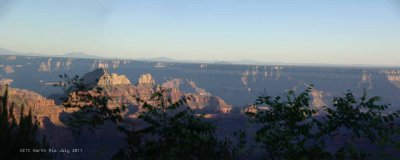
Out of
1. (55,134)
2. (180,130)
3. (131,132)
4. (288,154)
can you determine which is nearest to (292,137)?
(288,154)

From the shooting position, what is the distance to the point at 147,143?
403 inches

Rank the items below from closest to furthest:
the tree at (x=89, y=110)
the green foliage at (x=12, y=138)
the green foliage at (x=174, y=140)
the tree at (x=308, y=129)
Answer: the green foliage at (x=174, y=140), the tree at (x=89, y=110), the tree at (x=308, y=129), the green foliage at (x=12, y=138)

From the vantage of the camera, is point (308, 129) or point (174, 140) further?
point (308, 129)

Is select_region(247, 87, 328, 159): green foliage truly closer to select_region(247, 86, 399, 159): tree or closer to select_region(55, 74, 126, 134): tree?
select_region(247, 86, 399, 159): tree

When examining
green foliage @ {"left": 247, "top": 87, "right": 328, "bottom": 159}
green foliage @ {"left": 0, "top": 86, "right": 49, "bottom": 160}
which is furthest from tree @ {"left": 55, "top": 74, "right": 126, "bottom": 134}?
green foliage @ {"left": 247, "top": 87, "right": 328, "bottom": 159}

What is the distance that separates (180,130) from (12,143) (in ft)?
21.5

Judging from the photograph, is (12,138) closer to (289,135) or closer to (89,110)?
(89,110)

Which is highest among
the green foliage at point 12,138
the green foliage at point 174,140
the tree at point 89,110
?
the tree at point 89,110

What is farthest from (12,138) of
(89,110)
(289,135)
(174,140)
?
(289,135)

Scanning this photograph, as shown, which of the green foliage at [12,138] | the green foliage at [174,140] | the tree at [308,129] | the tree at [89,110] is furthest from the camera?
the green foliage at [12,138]

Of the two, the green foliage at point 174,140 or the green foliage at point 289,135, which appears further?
the green foliage at point 289,135

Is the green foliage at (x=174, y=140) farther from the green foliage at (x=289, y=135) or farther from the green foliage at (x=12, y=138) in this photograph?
the green foliage at (x=12, y=138)

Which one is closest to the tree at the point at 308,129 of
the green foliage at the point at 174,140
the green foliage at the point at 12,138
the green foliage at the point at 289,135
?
the green foliage at the point at 289,135

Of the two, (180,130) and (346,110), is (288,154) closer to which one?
(346,110)
